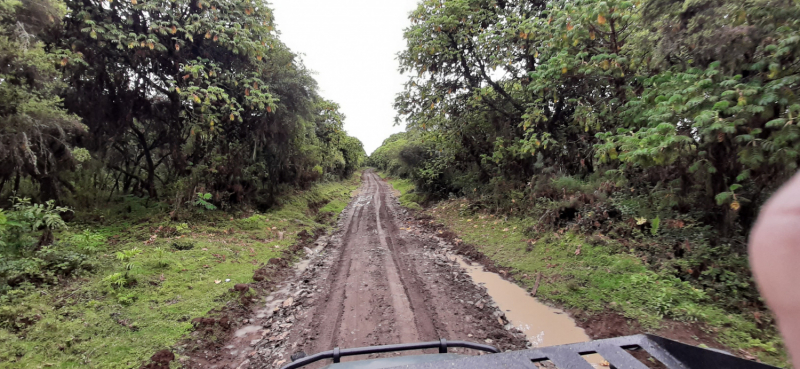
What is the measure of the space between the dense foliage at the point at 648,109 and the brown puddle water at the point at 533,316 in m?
2.13

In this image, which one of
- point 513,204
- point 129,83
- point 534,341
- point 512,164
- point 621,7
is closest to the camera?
point 534,341

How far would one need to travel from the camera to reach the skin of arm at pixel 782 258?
32.3 inches

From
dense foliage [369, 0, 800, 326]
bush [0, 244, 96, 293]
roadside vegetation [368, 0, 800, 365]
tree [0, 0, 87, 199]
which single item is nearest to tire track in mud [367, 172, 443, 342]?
roadside vegetation [368, 0, 800, 365]

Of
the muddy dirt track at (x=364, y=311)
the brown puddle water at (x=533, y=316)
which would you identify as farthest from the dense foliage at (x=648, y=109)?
the muddy dirt track at (x=364, y=311)

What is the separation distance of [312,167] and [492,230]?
36.0 feet

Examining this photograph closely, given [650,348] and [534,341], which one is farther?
[534,341]

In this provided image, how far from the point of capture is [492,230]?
35.4ft

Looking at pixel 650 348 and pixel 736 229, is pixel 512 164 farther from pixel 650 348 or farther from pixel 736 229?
pixel 650 348

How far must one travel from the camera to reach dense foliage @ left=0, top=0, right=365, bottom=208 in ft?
21.2

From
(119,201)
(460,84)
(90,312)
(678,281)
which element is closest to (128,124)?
(119,201)

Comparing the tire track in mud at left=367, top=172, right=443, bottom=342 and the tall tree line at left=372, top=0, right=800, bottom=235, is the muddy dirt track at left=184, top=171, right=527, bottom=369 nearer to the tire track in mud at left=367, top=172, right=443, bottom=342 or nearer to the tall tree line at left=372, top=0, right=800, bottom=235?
the tire track in mud at left=367, top=172, right=443, bottom=342

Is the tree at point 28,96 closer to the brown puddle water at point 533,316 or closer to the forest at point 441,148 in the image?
the forest at point 441,148

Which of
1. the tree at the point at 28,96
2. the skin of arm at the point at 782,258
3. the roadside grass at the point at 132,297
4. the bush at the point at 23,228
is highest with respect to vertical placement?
the tree at the point at 28,96

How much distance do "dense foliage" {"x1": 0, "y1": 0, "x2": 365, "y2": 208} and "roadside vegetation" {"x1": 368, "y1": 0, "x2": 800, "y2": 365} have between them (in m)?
5.82
